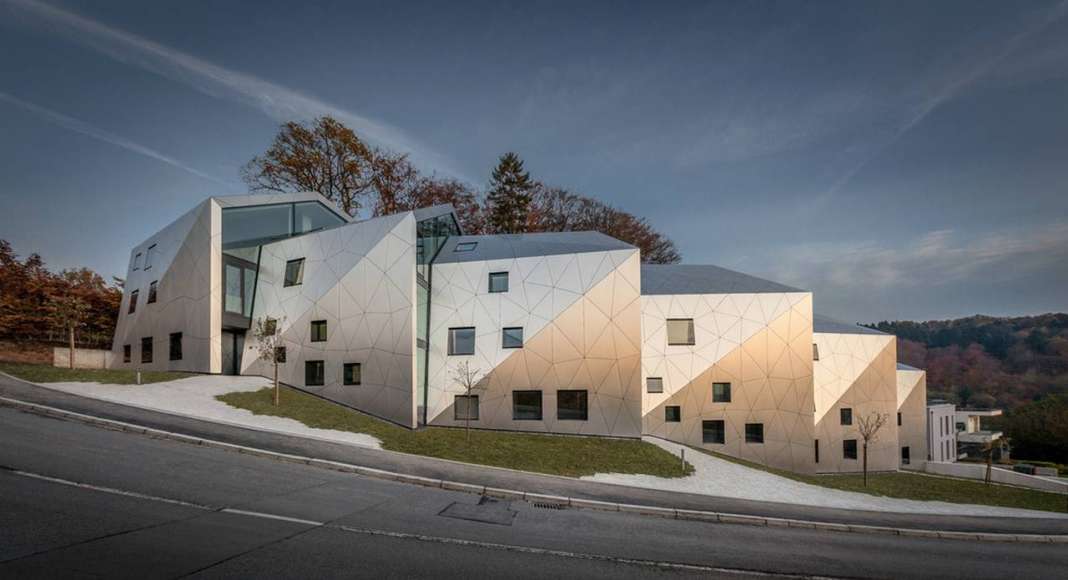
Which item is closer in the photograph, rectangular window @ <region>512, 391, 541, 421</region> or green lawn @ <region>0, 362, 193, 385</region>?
green lawn @ <region>0, 362, 193, 385</region>

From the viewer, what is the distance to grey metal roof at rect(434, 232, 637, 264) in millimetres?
25547

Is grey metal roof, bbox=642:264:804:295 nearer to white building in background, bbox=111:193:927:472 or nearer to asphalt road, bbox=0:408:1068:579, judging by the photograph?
white building in background, bbox=111:193:927:472

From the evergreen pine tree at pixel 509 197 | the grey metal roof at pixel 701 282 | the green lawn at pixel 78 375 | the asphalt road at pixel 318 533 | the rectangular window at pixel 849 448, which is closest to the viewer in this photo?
the asphalt road at pixel 318 533

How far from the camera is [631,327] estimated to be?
24203 millimetres

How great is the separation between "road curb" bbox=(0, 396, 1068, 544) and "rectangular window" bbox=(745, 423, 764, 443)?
14.1m

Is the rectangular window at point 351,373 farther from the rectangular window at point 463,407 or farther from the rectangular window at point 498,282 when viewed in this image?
the rectangular window at point 498,282

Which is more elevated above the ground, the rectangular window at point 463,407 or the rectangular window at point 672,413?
the rectangular window at point 463,407

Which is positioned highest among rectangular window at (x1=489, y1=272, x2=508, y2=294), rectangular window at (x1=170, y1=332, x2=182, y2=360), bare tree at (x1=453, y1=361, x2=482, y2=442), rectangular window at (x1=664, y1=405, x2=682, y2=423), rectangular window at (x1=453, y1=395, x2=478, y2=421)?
rectangular window at (x1=489, y1=272, x2=508, y2=294)

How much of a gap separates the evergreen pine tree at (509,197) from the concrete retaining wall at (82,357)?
30.0 metres

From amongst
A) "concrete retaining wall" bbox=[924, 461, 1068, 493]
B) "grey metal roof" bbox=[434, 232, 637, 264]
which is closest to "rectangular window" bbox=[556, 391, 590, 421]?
"grey metal roof" bbox=[434, 232, 637, 264]

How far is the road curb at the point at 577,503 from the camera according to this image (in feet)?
42.5

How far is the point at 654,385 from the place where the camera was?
2780cm

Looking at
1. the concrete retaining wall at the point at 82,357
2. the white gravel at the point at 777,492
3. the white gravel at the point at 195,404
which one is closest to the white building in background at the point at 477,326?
the concrete retaining wall at the point at 82,357

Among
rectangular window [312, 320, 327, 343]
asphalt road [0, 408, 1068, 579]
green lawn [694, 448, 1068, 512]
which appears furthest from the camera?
rectangular window [312, 320, 327, 343]
